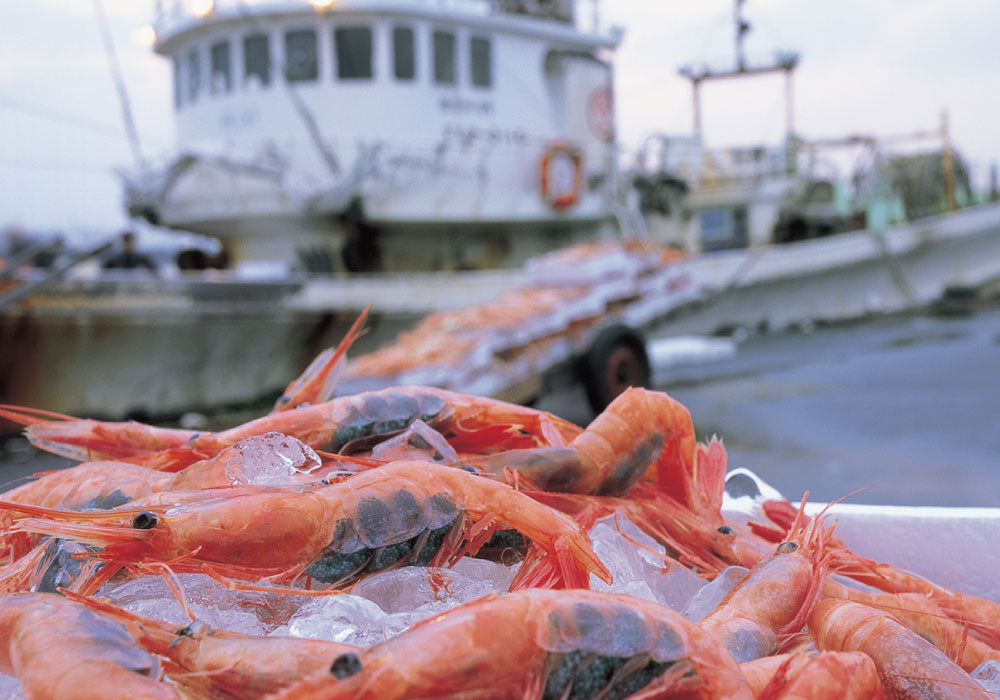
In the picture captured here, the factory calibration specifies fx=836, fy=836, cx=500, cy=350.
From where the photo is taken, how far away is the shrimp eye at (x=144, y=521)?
1186 mm

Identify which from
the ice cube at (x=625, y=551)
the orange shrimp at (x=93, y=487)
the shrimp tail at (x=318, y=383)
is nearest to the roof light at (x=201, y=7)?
the shrimp tail at (x=318, y=383)

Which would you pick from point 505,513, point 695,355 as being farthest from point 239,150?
point 505,513

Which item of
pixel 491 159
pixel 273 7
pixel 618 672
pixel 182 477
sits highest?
pixel 273 7

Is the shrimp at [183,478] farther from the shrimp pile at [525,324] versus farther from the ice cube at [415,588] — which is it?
the shrimp pile at [525,324]

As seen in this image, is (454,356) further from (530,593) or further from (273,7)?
(273,7)

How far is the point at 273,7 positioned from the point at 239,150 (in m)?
1.64

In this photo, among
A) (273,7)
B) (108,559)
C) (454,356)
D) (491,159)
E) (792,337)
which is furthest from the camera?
(792,337)

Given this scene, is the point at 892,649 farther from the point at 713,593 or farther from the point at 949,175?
the point at 949,175

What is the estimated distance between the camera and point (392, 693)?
877 mm

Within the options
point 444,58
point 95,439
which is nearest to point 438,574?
point 95,439

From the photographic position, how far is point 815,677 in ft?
3.38

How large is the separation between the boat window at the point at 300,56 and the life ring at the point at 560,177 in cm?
303

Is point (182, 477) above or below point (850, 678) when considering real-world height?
above

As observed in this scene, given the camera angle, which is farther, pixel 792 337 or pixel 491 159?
pixel 792 337
